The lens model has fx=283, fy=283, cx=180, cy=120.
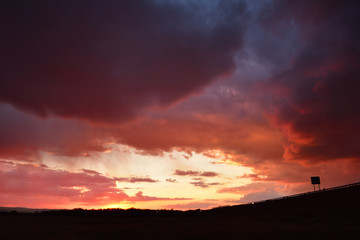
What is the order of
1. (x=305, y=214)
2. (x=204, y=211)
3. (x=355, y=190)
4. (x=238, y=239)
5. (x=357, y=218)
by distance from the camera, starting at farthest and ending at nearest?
(x=204, y=211) → (x=355, y=190) → (x=305, y=214) → (x=357, y=218) → (x=238, y=239)

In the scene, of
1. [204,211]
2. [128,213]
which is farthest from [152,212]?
[204,211]

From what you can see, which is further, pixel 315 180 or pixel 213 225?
pixel 315 180

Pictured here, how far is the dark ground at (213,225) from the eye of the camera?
2661 centimetres

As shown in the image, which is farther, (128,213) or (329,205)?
(128,213)

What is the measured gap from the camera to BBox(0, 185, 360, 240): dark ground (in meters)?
26.6

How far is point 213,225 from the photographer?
36.9 m

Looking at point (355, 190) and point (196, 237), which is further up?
point (355, 190)

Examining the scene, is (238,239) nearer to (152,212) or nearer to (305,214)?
(305,214)

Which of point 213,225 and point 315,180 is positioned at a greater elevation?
point 315,180

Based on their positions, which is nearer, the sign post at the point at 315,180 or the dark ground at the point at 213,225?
the dark ground at the point at 213,225

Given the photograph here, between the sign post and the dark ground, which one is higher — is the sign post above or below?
above

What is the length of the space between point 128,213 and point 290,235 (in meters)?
56.0

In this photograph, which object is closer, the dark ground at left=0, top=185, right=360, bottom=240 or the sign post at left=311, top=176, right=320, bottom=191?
the dark ground at left=0, top=185, right=360, bottom=240

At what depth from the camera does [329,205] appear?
50750 mm
